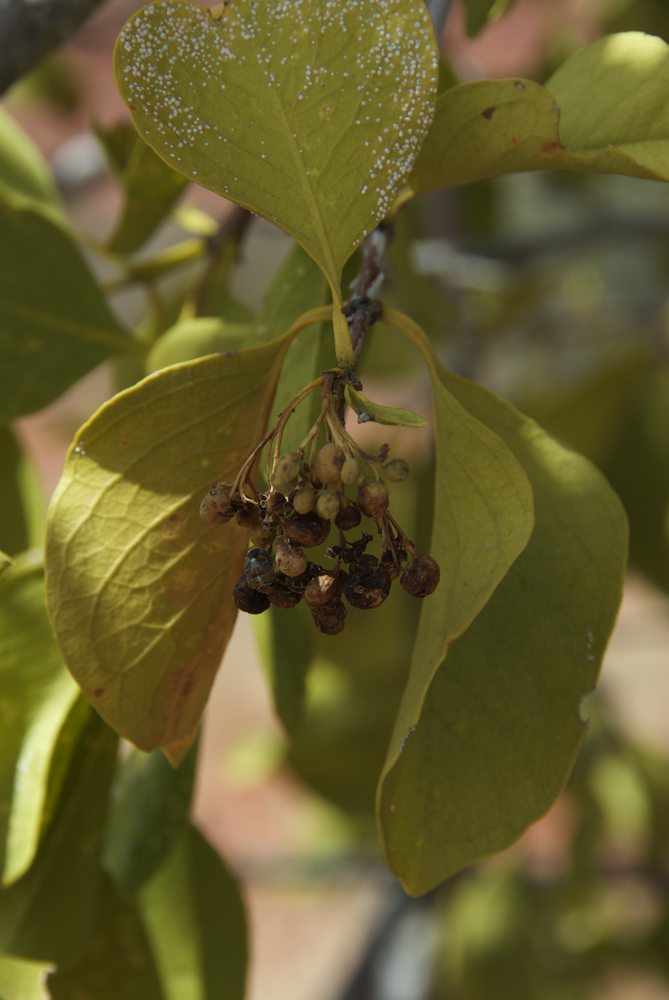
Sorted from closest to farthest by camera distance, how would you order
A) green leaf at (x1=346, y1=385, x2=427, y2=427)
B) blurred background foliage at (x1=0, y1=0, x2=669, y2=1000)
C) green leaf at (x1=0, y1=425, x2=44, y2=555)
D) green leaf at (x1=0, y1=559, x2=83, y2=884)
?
1. green leaf at (x1=346, y1=385, x2=427, y2=427)
2. green leaf at (x1=0, y1=559, x2=83, y2=884)
3. green leaf at (x1=0, y1=425, x2=44, y2=555)
4. blurred background foliage at (x1=0, y1=0, x2=669, y2=1000)

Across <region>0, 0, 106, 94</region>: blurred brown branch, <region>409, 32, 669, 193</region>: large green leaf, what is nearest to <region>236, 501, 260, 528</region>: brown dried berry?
<region>409, 32, 669, 193</region>: large green leaf

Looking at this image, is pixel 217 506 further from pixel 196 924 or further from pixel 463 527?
pixel 196 924

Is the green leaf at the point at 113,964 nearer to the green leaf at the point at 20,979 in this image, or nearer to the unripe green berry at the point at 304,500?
the green leaf at the point at 20,979

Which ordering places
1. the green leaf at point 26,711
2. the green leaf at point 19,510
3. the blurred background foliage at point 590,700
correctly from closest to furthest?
the green leaf at point 26,711 → the green leaf at point 19,510 → the blurred background foliage at point 590,700

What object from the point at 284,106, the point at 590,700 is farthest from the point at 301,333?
the point at 590,700

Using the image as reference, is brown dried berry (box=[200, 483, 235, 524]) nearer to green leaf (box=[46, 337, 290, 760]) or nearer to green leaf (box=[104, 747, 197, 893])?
green leaf (box=[46, 337, 290, 760])

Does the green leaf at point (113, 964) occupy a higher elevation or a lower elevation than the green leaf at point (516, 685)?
lower

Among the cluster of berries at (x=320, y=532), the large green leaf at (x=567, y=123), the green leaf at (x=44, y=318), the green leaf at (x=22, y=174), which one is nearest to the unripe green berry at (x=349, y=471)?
the cluster of berries at (x=320, y=532)

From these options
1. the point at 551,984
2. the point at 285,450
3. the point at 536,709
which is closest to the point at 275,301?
the point at 285,450
